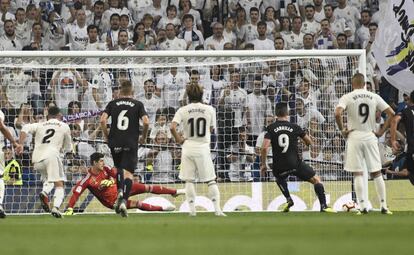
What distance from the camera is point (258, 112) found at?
70.9 ft

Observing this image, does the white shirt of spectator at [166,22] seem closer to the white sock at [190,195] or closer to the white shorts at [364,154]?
the white sock at [190,195]

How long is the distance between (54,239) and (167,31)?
50.6 feet

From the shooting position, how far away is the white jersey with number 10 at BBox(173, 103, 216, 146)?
16719 mm

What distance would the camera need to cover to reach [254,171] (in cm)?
2120

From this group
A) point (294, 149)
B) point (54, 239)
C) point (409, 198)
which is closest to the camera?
point (54, 239)

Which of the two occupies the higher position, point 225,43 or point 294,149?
point 225,43

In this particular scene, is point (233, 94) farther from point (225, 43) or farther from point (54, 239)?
point (54, 239)

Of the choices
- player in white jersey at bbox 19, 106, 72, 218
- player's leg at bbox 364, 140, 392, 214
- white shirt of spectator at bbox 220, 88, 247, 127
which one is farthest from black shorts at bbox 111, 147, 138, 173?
white shirt of spectator at bbox 220, 88, 247, 127

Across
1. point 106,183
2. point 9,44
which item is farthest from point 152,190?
point 9,44

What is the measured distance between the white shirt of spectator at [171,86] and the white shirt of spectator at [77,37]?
3504 millimetres

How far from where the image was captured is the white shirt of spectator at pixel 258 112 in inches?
849

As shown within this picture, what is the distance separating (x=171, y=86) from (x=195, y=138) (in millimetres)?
4850

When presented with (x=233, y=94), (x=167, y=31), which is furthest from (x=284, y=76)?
(x=167, y=31)

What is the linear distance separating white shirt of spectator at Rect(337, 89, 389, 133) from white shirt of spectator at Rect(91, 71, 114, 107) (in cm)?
610
